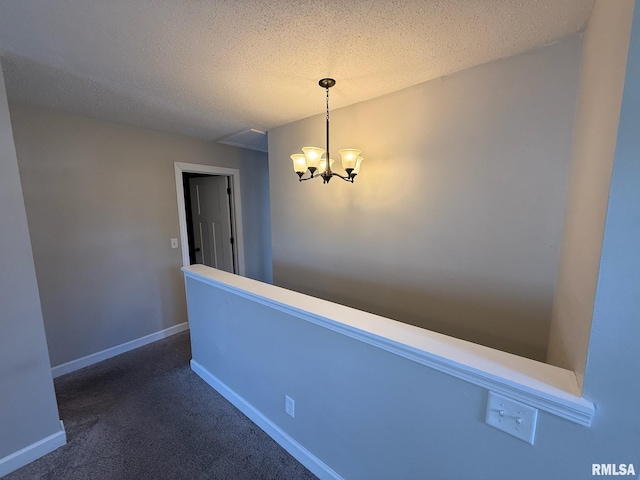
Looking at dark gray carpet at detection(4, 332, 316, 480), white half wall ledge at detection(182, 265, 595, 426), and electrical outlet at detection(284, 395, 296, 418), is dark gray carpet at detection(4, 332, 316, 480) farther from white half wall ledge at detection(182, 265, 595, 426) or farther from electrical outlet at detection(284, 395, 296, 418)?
white half wall ledge at detection(182, 265, 595, 426)

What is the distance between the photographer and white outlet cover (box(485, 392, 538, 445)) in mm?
786

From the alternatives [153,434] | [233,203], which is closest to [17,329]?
[153,434]

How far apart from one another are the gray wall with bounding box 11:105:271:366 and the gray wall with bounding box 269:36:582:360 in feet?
5.93

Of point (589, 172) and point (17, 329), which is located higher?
point (589, 172)

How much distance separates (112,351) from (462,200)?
3.46m

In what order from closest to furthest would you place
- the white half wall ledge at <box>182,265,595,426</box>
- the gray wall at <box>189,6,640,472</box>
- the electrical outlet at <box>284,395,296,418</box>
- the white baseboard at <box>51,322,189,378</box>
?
the gray wall at <box>189,6,640,472</box> < the white half wall ledge at <box>182,265,595,426</box> < the electrical outlet at <box>284,395,296,418</box> < the white baseboard at <box>51,322,189,378</box>

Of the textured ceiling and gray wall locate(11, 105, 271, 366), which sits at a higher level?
the textured ceiling

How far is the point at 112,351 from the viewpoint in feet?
8.55

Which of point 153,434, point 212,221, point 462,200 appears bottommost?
point 153,434

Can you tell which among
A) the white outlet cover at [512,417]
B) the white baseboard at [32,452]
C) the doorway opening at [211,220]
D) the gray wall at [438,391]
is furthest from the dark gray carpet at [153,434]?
the doorway opening at [211,220]

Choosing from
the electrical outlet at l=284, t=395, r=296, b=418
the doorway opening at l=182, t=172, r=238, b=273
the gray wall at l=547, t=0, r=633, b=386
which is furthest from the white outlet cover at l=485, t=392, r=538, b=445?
the doorway opening at l=182, t=172, r=238, b=273

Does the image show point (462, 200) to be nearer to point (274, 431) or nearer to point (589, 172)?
point (589, 172)

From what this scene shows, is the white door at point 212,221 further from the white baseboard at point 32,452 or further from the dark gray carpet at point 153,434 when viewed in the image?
the white baseboard at point 32,452

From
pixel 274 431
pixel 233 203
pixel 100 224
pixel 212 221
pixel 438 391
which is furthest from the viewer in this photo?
pixel 212 221
